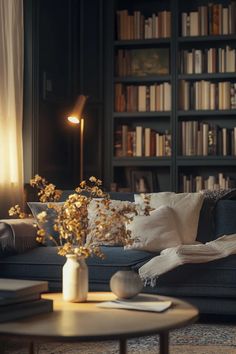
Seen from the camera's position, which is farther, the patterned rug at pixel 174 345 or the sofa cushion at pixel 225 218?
the sofa cushion at pixel 225 218

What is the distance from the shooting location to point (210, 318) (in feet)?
13.9

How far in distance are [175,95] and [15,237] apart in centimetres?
291

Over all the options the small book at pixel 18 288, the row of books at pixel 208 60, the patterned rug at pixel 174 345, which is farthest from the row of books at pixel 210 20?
the small book at pixel 18 288

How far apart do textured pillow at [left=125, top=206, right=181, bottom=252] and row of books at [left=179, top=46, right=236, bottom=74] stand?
2.54 metres

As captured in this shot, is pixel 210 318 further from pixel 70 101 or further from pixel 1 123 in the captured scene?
pixel 70 101

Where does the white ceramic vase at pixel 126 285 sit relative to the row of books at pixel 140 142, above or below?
below

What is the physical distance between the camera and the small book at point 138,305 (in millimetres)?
2518

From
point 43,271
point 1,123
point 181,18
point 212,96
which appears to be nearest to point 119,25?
point 181,18

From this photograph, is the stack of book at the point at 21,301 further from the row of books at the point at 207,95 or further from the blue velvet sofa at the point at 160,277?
the row of books at the point at 207,95

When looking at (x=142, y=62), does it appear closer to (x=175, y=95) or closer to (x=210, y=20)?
(x=175, y=95)

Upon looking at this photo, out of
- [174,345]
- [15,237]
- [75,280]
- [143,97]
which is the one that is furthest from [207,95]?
[75,280]

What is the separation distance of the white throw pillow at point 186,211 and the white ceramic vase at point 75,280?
5.94ft

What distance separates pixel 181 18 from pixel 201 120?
0.97 m

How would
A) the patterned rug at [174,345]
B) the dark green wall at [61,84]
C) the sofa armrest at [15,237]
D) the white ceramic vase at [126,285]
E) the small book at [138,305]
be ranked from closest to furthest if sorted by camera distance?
1. the small book at [138,305]
2. the white ceramic vase at [126,285]
3. the patterned rug at [174,345]
4. the sofa armrest at [15,237]
5. the dark green wall at [61,84]
